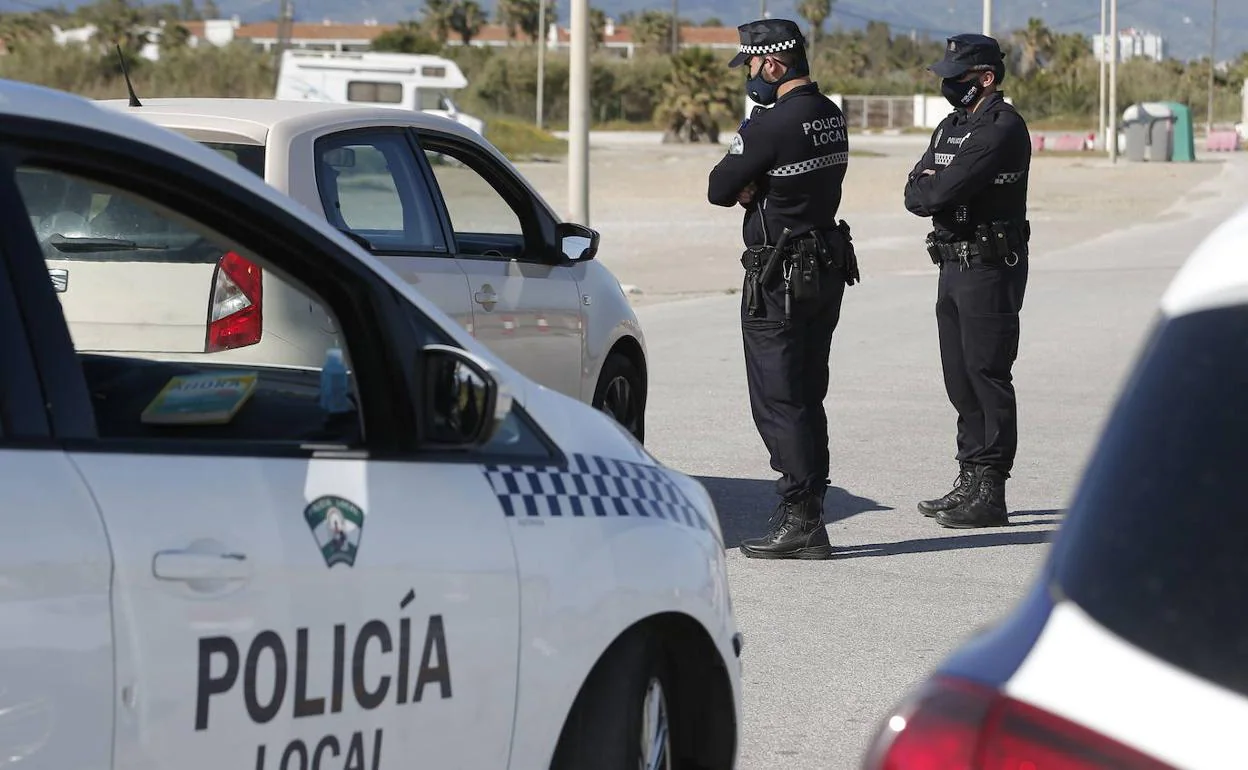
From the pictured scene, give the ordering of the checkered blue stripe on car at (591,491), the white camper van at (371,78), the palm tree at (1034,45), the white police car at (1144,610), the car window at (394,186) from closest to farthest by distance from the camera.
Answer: the white police car at (1144,610)
the checkered blue stripe on car at (591,491)
the car window at (394,186)
the white camper van at (371,78)
the palm tree at (1034,45)

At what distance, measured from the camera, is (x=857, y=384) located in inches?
497

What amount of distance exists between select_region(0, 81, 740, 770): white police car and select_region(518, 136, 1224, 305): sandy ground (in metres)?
15.0

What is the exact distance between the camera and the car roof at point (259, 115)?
21.8 ft

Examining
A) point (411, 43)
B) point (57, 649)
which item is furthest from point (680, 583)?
point (411, 43)

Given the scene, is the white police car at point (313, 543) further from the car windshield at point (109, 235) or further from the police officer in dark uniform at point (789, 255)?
the police officer in dark uniform at point (789, 255)

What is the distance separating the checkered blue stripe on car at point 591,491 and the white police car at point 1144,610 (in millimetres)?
1267

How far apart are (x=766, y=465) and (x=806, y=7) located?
134541 mm

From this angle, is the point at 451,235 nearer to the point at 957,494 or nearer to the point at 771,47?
the point at 771,47

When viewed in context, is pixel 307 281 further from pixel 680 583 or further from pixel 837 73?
pixel 837 73

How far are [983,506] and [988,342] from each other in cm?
69

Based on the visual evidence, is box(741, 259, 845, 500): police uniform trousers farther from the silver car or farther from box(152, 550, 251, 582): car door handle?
box(152, 550, 251, 582): car door handle

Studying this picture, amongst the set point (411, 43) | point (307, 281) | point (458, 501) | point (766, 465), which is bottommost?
point (766, 465)

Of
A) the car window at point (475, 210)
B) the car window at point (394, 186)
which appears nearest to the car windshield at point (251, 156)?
the car window at point (394, 186)

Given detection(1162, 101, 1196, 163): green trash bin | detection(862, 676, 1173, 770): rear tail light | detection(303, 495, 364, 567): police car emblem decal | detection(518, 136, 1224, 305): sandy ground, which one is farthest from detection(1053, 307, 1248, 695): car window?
detection(1162, 101, 1196, 163): green trash bin
